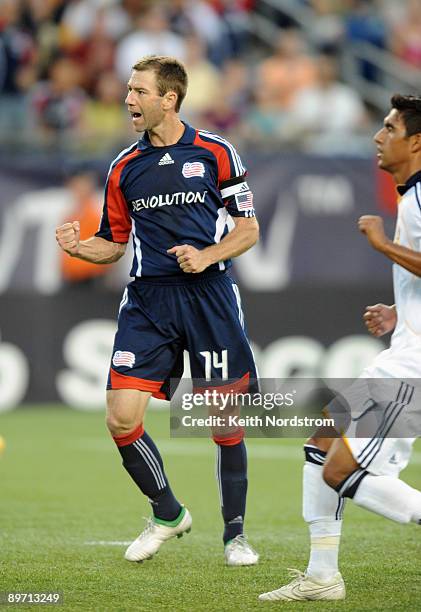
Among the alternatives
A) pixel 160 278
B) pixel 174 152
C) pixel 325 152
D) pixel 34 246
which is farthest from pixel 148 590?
pixel 325 152

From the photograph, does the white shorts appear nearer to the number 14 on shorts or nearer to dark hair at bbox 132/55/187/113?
the number 14 on shorts

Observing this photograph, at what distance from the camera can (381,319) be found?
5.80 meters

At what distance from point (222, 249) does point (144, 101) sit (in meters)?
0.89

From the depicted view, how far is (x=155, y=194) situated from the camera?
6383 millimetres

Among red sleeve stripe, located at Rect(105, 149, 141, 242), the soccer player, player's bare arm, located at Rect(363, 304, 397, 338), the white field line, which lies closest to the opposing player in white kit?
player's bare arm, located at Rect(363, 304, 397, 338)

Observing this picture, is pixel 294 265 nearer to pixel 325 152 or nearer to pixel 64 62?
pixel 325 152

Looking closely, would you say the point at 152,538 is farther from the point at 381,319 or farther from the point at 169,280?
the point at 381,319

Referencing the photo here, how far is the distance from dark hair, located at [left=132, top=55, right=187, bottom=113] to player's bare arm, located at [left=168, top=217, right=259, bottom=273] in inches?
29.2

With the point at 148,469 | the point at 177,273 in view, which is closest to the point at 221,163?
the point at 177,273

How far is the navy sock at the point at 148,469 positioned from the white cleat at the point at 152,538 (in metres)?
0.05

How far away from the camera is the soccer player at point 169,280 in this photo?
6.34 m

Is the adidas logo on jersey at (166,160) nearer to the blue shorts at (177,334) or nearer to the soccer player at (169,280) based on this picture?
the soccer player at (169,280)

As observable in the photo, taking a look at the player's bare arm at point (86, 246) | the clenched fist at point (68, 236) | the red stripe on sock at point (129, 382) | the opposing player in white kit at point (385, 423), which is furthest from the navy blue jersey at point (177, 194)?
the opposing player in white kit at point (385, 423)

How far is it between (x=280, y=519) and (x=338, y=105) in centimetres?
862
